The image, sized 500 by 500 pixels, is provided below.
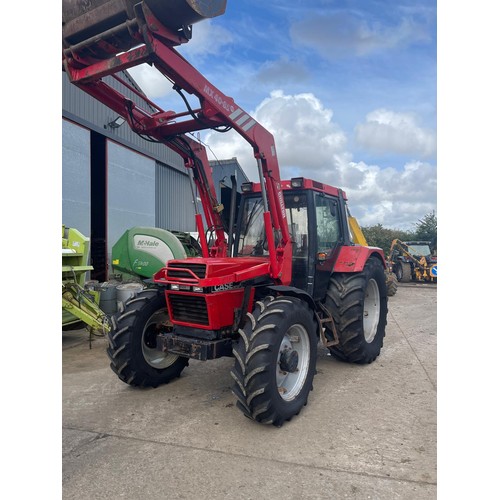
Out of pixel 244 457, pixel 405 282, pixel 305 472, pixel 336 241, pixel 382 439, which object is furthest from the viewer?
pixel 405 282

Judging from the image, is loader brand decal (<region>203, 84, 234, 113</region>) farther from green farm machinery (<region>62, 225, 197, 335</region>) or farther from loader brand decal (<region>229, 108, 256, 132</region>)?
green farm machinery (<region>62, 225, 197, 335</region>)

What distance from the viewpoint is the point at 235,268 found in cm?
426

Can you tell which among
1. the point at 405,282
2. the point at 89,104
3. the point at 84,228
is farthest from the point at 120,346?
the point at 405,282

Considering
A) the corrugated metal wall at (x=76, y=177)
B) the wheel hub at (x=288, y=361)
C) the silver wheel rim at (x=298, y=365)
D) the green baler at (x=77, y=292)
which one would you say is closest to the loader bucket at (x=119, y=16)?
the silver wheel rim at (x=298, y=365)

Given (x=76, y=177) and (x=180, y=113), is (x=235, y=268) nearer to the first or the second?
(x=180, y=113)

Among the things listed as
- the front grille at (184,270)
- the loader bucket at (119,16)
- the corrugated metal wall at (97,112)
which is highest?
the corrugated metal wall at (97,112)

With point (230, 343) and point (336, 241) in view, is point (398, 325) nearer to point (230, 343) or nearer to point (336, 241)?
point (336, 241)

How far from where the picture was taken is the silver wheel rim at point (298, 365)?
387cm

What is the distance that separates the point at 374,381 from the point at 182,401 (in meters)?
2.22

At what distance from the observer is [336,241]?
18.5 ft

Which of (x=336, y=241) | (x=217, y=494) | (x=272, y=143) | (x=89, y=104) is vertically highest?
(x=89, y=104)

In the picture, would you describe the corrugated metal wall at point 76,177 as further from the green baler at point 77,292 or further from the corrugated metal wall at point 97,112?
the green baler at point 77,292

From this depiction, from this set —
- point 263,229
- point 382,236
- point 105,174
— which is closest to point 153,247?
point 105,174

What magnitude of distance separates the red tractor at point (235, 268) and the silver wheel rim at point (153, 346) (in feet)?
0.04
